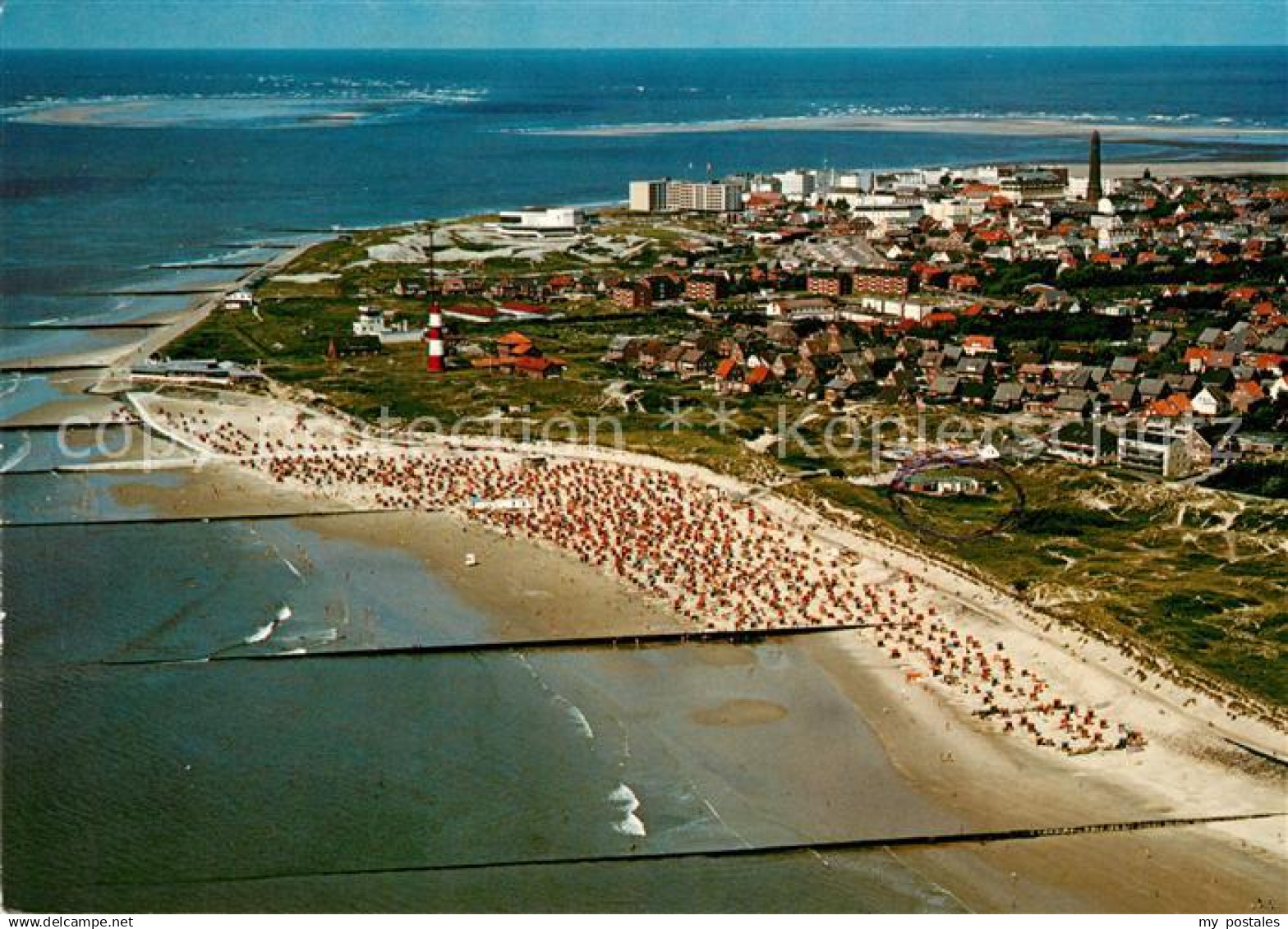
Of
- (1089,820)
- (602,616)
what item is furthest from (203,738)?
(1089,820)

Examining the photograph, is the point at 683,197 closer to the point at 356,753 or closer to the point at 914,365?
the point at 914,365

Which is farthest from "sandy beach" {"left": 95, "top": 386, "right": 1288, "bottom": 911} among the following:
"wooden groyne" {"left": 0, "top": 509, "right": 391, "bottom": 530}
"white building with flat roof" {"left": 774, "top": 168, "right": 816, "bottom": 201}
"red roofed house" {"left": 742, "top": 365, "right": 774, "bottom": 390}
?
"white building with flat roof" {"left": 774, "top": 168, "right": 816, "bottom": 201}

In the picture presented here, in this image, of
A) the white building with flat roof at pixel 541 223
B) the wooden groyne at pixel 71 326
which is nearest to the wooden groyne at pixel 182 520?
the wooden groyne at pixel 71 326

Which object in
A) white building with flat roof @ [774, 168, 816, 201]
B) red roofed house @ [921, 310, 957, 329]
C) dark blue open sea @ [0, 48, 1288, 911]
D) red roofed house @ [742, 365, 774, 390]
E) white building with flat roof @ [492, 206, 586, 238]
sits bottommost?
dark blue open sea @ [0, 48, 1288, 911]

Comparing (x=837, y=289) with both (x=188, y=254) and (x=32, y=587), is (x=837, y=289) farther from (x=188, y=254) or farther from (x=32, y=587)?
(x=32, y=587)

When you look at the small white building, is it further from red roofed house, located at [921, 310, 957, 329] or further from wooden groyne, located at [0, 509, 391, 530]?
wooden groyne, located at [0, 509, 391, 530]

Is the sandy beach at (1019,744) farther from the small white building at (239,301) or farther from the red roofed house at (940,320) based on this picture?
the small white building at (239,301)

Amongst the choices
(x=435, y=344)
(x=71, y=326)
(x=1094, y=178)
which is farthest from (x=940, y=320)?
(x=1094, y=178)
